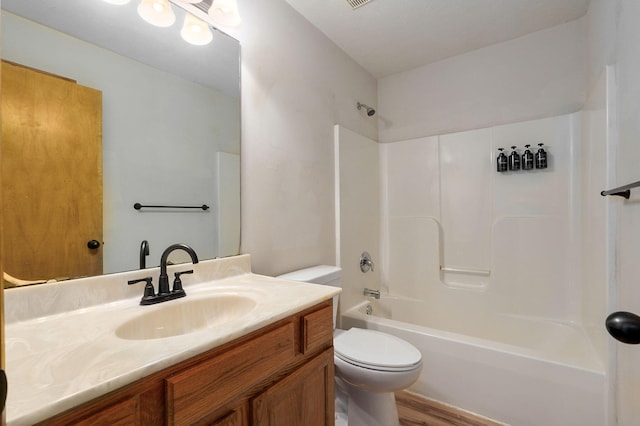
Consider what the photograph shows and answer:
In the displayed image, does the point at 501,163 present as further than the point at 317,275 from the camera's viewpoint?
Yes

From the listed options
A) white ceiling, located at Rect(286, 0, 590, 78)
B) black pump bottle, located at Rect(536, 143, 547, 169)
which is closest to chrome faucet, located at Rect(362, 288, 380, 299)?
black pump bottle, located at Rect(536, 143, 547, 169)

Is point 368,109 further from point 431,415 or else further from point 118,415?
point 118,415

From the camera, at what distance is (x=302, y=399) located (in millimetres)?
963

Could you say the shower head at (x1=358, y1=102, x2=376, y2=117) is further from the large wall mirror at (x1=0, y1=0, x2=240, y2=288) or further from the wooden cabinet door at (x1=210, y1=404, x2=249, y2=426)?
the wooden cabinet door at (x1=210, y1=404, x2=249, y2=426)

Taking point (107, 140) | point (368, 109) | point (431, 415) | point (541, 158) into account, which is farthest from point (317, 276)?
point (541, 158)

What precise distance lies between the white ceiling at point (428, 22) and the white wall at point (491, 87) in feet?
0.34

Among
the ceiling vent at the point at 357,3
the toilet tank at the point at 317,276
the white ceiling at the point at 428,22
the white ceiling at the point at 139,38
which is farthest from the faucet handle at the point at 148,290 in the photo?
the ceiling vent at the point at 357,3

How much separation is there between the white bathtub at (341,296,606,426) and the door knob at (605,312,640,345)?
121 centimetres

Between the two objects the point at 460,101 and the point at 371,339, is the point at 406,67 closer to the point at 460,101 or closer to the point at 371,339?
the point at 460,101

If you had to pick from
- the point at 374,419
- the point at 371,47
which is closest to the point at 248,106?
the point at 371,47

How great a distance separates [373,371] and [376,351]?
0.43ft

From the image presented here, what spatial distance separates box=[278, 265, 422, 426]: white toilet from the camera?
1314 millimetres

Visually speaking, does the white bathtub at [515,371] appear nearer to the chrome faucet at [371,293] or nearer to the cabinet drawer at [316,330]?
the chrome faucet at [371,293]

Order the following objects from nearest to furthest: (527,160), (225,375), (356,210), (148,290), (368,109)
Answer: (225,375) → (148,290) → (527,160) → (356,210) → (368,109)
